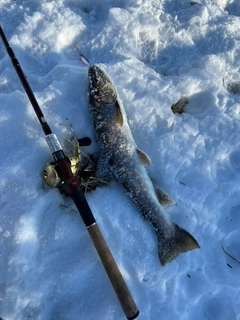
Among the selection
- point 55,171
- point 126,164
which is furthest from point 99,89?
point 55,171

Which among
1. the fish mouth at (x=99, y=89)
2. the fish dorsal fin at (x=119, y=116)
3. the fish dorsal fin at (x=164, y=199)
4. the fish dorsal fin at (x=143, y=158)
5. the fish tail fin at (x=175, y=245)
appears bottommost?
the fish tail fin at (x=175, y=245)

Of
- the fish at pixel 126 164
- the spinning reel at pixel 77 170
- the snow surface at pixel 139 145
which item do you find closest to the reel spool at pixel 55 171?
the spinning reel at pixel 77 170

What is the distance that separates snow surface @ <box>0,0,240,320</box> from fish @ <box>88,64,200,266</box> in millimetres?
85

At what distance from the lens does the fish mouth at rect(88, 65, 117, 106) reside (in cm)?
293

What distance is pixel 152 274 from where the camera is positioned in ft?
8.29

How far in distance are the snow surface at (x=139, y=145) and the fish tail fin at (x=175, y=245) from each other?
6cm

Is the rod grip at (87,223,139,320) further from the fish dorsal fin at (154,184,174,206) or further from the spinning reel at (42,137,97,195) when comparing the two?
the fish dorsal fin at (154,184,174,206)

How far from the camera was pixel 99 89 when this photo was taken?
292 cm

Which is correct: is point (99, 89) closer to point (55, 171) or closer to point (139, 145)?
point (139, 145)

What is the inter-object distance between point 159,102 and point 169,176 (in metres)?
0.73

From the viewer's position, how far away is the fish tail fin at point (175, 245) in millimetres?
2547

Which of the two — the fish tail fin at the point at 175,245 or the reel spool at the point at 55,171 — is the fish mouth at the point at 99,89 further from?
the fish tail fin at the point at 175,245

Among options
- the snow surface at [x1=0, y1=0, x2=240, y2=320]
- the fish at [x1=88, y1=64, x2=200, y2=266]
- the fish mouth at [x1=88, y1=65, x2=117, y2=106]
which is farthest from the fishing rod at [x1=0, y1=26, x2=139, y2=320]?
the fish mouth at [x1=88, y1=65, x2=117, y2=106]

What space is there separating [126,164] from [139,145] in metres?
0.29
